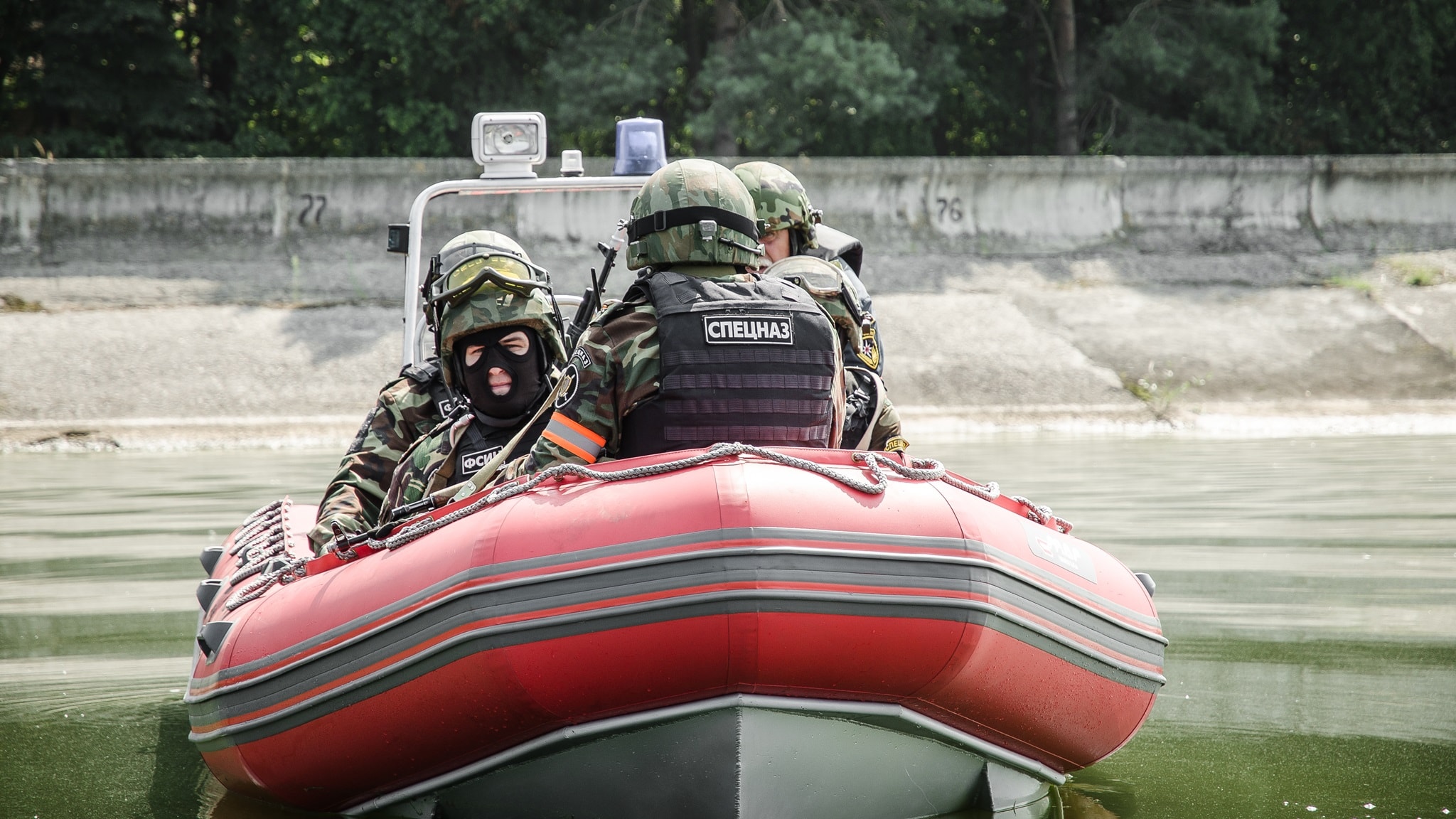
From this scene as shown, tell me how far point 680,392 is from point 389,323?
9886 millimetres

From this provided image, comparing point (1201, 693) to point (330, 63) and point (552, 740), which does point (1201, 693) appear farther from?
point (330, 63)

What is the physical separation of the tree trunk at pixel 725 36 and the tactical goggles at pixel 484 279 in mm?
13243

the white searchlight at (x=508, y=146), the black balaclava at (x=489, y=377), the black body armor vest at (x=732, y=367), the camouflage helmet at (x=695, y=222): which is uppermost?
the white searchlight at (x=508, y=146)

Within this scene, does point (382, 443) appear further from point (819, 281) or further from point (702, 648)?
point (702, 648)

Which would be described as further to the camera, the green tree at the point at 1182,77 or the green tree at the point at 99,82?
the green tree at the point at 1182,77

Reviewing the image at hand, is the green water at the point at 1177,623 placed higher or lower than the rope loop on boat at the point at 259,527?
lower

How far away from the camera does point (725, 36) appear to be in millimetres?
17047

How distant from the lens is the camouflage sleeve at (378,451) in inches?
155

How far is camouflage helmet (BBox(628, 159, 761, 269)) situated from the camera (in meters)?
3.06

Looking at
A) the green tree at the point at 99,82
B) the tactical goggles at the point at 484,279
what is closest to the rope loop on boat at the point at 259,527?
the tactical goggles at the point at 484,279

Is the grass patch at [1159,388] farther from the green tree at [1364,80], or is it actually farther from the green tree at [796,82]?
the green tree at [1364,80]

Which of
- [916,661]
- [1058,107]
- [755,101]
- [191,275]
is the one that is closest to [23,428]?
[191,275]

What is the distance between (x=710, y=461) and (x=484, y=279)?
1.05m

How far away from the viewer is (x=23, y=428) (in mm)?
10648
